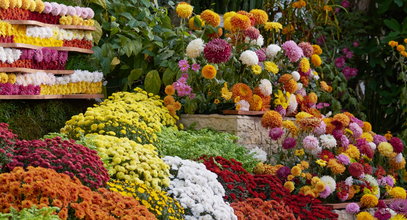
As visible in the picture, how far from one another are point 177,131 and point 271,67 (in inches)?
47.5

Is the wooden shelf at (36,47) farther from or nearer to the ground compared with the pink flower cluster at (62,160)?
farther from the ground

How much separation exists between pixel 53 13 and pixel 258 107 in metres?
1.98

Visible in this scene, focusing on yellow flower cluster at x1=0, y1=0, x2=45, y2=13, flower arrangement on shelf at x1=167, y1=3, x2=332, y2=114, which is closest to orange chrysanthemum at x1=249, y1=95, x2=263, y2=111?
flower arrangement on shelf at x1=167, y1=3, x2=332, y2=114

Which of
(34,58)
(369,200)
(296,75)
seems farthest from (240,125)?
(34,58)

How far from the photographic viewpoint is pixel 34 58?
5.45 meters

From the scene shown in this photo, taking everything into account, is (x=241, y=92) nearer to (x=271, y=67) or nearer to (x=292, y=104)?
(x=271, y=67)

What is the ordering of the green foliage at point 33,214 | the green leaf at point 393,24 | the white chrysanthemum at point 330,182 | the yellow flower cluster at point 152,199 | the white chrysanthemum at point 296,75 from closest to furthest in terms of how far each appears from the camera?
1. the green foliage at point 33,214
2. the yellow flower cluster at point 152,199
3. the white chrysanthemum at point 330,182
4. the white chrysanthemum at point 296,75
5. the green leaf at point 393,24

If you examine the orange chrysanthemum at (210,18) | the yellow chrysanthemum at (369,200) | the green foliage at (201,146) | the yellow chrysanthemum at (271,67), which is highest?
the orange chrysanthemum at (210,18)

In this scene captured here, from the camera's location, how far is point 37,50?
544 centimetres

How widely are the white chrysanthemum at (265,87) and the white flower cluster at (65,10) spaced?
1.62 m

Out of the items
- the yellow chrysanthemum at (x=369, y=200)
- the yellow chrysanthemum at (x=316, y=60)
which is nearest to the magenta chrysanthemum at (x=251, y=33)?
the yellow chrysanthemum at (x=316, y=60)

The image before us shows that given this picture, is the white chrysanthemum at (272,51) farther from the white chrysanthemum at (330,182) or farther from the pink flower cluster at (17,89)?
the pink flower cluster at (17,89)

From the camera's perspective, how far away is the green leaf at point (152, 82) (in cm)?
644

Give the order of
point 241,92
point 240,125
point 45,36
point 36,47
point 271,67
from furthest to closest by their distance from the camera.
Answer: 1. point 271,67
2. point 241,92
3. point 240,125
4. point 45,36
5. point 36,47
